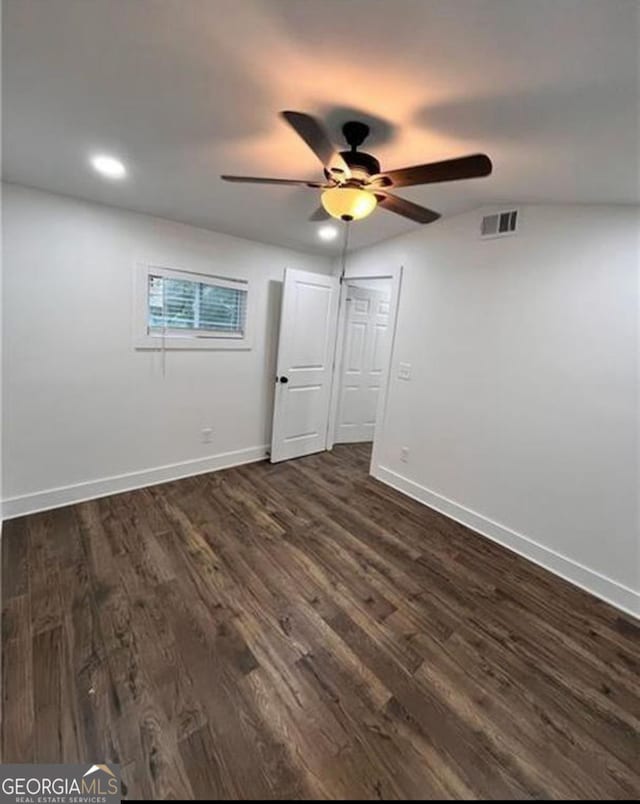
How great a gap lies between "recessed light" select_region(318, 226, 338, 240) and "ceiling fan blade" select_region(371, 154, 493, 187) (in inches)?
59.8

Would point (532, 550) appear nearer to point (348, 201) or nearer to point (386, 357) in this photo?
point (386, 357)

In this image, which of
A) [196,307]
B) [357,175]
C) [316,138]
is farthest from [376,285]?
[316,138]

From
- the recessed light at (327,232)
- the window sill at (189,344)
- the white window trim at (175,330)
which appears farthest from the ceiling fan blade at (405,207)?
the window sill at (189,344)

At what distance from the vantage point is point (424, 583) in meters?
2.17

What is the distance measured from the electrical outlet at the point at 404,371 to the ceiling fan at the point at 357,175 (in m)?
1.68

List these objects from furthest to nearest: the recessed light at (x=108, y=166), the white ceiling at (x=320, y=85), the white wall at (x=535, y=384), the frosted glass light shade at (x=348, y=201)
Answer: the white wall at (x=535, y=384)
the recessed light at (x=108, y=166)
the frosted glass light shade at (x=348, y=201)
the white ceiling at (x=320, y=85)

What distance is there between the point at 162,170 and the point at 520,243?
2.43 metres

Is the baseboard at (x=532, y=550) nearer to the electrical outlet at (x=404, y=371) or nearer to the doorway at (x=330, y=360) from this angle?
the doorway at (x=330, y=360)

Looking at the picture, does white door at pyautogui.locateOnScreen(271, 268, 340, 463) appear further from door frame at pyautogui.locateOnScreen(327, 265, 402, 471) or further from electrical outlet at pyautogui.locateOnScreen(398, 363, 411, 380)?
electrical outlet at pyautogui.locateOnScreen(398, 363, 411, 380)

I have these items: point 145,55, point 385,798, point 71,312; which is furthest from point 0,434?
point 385,798

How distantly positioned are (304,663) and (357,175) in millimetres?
2235

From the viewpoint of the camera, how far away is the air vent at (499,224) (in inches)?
99.6

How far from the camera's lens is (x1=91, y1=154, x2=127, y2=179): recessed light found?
195cm

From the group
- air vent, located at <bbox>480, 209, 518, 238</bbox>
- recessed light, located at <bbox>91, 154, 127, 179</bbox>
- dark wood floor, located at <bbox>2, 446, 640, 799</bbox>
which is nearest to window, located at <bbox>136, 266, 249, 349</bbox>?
recessed light, located at <bbox>91, 154, 127, 179</bbox>
